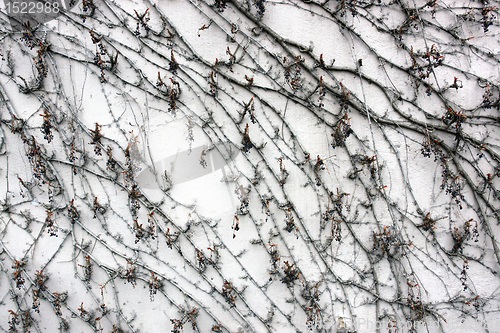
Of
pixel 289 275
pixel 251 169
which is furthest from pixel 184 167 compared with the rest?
pixel 289 275

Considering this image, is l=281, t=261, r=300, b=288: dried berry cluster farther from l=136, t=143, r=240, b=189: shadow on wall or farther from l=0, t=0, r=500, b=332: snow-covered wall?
l=136, t=143, r=240, b=189: shadow on wall

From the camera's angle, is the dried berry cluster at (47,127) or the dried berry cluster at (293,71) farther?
the dried berry cluster at (293,71)

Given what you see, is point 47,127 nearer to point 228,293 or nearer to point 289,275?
point 228,293

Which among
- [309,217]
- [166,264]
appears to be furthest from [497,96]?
[166,264]

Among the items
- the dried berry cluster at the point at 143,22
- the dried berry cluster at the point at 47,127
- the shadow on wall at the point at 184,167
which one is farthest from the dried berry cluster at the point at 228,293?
the dried berry cluster at the point at 143,22

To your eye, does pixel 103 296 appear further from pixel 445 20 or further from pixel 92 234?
pixel 445 20

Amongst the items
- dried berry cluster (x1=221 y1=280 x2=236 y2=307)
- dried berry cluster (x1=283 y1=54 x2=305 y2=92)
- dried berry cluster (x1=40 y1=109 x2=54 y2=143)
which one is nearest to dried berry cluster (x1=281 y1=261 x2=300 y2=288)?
dried berry cluster (x1=221 y1=280 x2=236 y2=307)

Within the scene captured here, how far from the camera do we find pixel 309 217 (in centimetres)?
297

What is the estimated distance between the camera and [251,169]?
2965mm

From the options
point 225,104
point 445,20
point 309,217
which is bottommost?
point 309,217

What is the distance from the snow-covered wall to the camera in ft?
9.55

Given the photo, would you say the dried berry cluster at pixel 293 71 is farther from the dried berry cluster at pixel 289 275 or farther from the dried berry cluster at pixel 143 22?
the dried berry cluster at pixel 289 275

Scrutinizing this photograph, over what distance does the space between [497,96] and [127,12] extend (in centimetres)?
314

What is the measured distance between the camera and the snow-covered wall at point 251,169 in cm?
291
